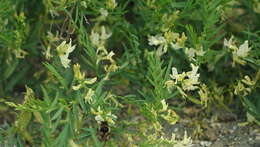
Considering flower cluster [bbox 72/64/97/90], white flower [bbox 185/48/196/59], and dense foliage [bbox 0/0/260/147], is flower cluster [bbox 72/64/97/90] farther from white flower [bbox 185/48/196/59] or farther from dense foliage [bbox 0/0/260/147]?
white flower [bbox 185/48/196/59]

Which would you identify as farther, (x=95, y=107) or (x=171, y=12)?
(x=171, y=12)

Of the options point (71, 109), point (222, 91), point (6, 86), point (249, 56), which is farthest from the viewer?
point (6, 86)

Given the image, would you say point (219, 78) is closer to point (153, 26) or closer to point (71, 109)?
point (153, 26)

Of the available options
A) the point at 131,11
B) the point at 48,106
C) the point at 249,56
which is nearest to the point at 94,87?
the point at 48,106

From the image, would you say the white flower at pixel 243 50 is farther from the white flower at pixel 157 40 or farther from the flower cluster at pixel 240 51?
the white flower at pixel 157 40

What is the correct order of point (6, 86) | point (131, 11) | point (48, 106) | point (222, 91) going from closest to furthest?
point (48, 106)
point (222, 91)
point (6, 86)
point (131, 11)

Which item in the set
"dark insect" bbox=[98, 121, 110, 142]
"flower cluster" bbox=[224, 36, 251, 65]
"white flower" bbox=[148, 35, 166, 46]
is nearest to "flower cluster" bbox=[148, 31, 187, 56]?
"white flower" bbox=[148, 35, 166, 46]

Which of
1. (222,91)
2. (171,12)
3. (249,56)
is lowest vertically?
(222,91)
